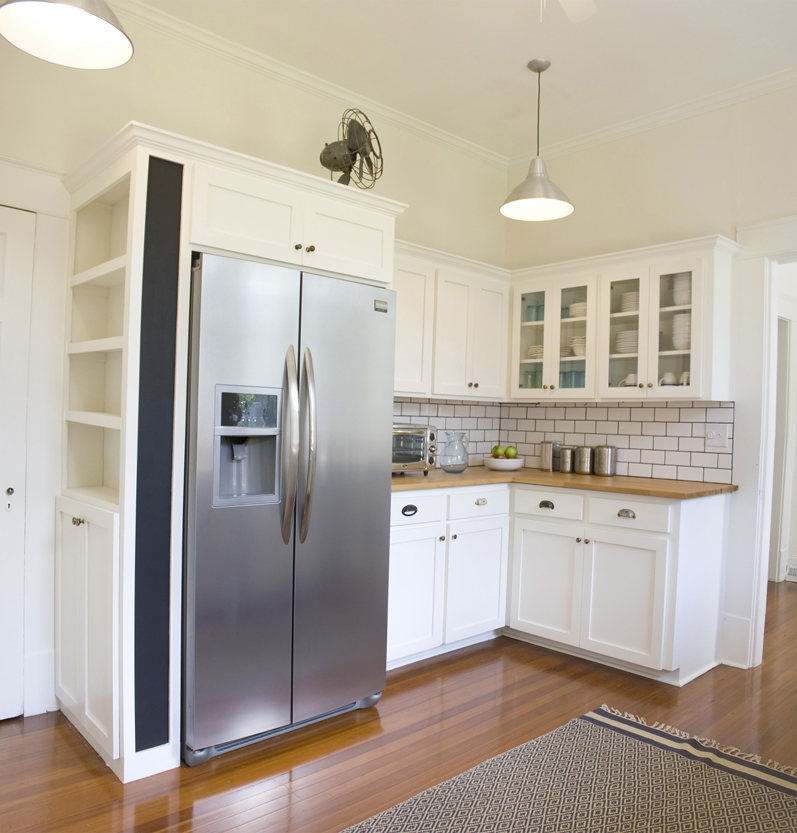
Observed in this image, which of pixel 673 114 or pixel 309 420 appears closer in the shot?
pixel 309 420

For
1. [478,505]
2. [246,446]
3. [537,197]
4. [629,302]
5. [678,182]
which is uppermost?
[678,182]

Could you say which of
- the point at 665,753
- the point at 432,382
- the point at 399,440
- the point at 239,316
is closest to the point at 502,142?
the point at 432,382

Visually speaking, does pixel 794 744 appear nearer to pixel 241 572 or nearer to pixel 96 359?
pixel 241 572

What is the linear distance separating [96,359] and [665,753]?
2797 mm

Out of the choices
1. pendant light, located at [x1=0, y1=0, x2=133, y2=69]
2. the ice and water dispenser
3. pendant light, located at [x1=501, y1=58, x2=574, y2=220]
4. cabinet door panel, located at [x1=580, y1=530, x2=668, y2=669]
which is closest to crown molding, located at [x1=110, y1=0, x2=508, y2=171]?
pendant light, located at [x1=501, y1=58, x2=574, y2=220]

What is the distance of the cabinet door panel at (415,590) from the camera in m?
3.19

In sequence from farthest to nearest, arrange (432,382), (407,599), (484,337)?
(484,337) → (432,382) → (407,599)

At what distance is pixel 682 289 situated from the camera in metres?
Answer: 3.56

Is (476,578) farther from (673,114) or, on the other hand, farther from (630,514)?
(673,114)

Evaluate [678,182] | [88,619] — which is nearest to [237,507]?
[88,619]

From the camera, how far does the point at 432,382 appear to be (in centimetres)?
384

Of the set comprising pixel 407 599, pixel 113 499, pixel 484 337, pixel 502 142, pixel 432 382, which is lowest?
pixel 407 599

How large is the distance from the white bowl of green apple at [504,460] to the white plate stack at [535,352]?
1.95 feet

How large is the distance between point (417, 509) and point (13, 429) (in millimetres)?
1798
